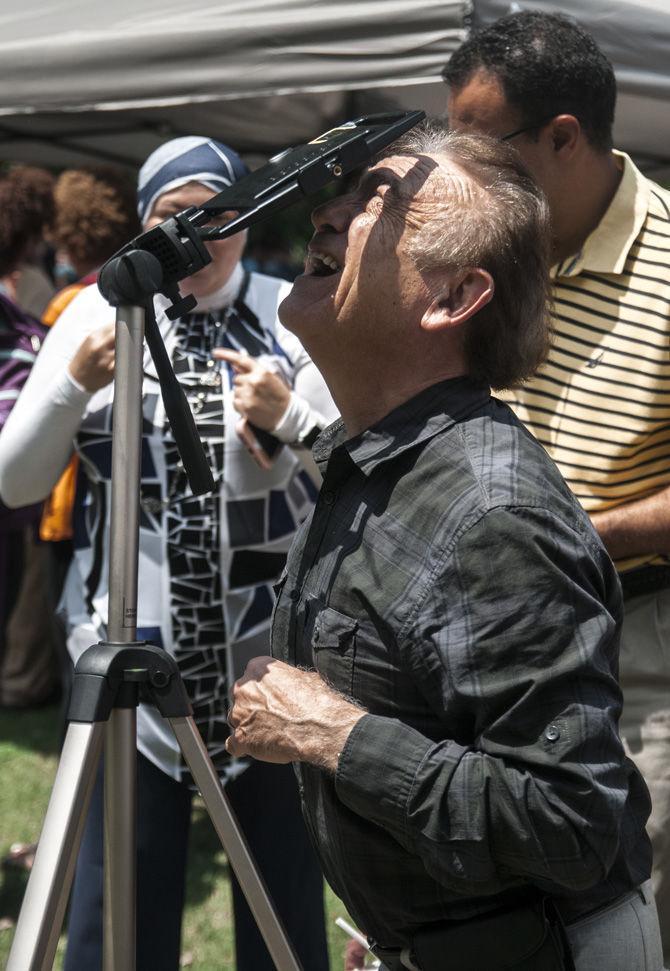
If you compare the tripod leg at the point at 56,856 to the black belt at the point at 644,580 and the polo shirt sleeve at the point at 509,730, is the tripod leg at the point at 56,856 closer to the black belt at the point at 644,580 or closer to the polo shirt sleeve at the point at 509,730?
the polo shirt sleeve at the point at 509,730

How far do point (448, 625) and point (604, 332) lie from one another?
3.09 feet

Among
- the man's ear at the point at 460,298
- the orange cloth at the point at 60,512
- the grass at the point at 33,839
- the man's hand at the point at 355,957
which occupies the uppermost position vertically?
the man's ear at the point at 460,298

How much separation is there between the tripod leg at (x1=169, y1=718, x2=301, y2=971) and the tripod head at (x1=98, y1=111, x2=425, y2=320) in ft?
1.76

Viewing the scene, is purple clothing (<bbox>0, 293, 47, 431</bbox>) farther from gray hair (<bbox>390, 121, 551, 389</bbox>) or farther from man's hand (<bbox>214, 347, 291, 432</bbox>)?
gray hair (<bbox>390, 121, 551, 389</bbox>)

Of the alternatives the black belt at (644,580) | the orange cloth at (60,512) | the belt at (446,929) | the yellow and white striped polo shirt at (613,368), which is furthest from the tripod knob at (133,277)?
the orange cloth at (60,512)

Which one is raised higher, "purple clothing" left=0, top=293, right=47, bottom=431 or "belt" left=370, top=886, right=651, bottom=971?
"purple clothing" left=0, top=293, right=47, bottom=431

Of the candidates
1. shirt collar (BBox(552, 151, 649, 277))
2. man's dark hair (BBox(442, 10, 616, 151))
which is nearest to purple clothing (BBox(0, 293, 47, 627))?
man's dark hair (BBox(442, 10, 616, 151))

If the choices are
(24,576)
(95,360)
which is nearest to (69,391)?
(95,360)

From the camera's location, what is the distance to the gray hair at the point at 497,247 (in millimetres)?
1392

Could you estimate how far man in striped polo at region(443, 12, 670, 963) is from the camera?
1.93 metres

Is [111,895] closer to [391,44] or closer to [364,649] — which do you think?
[364,649]

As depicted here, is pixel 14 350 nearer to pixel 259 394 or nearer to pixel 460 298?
pixel 259 394

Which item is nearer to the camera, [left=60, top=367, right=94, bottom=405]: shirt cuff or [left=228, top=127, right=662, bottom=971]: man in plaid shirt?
[left=228, top=127, right=662, bottom=971]: man in plaid shirt

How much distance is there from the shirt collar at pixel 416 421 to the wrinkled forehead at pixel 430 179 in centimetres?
23
